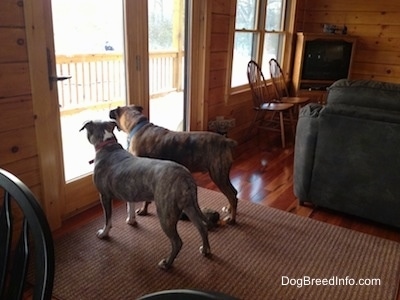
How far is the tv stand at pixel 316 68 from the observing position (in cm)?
522

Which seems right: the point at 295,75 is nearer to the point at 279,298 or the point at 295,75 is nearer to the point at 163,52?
the point at 163,52

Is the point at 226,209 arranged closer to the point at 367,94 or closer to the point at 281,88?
the point at 367,94

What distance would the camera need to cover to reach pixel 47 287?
75 cm

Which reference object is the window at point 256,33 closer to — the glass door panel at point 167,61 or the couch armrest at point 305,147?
the glass door panel at point 167,61

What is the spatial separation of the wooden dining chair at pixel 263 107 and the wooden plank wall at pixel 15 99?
9.01 feet

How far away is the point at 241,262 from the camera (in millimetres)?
2078

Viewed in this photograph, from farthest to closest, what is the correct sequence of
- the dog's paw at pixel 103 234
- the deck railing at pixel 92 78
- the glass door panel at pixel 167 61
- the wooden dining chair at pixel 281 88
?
1. the wooden dining chair at pixel 281 88
2. the glass door panel at pixel 167 61
3. the deck railing at pixel 92 78
4. the dog's paw at pixel 103 234

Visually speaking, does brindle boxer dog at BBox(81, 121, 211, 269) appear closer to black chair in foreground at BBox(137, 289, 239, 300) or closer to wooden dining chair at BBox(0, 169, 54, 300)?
wooden dining chair at BBox(0, 169, 54, 300)

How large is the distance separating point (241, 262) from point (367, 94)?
141cm

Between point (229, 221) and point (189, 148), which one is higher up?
point (189, 148)

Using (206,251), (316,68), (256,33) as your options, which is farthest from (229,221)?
(316,68)

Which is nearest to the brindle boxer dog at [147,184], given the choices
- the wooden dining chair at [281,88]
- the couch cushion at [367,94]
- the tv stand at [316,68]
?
the couch cushion at [367,94]

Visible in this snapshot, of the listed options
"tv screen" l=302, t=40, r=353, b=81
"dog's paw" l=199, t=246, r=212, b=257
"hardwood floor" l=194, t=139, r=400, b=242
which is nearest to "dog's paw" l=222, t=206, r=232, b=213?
"hardwood floor" l=194, t=139, r=400, b=242

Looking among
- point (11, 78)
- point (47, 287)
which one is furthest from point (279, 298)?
point (11, 78)
